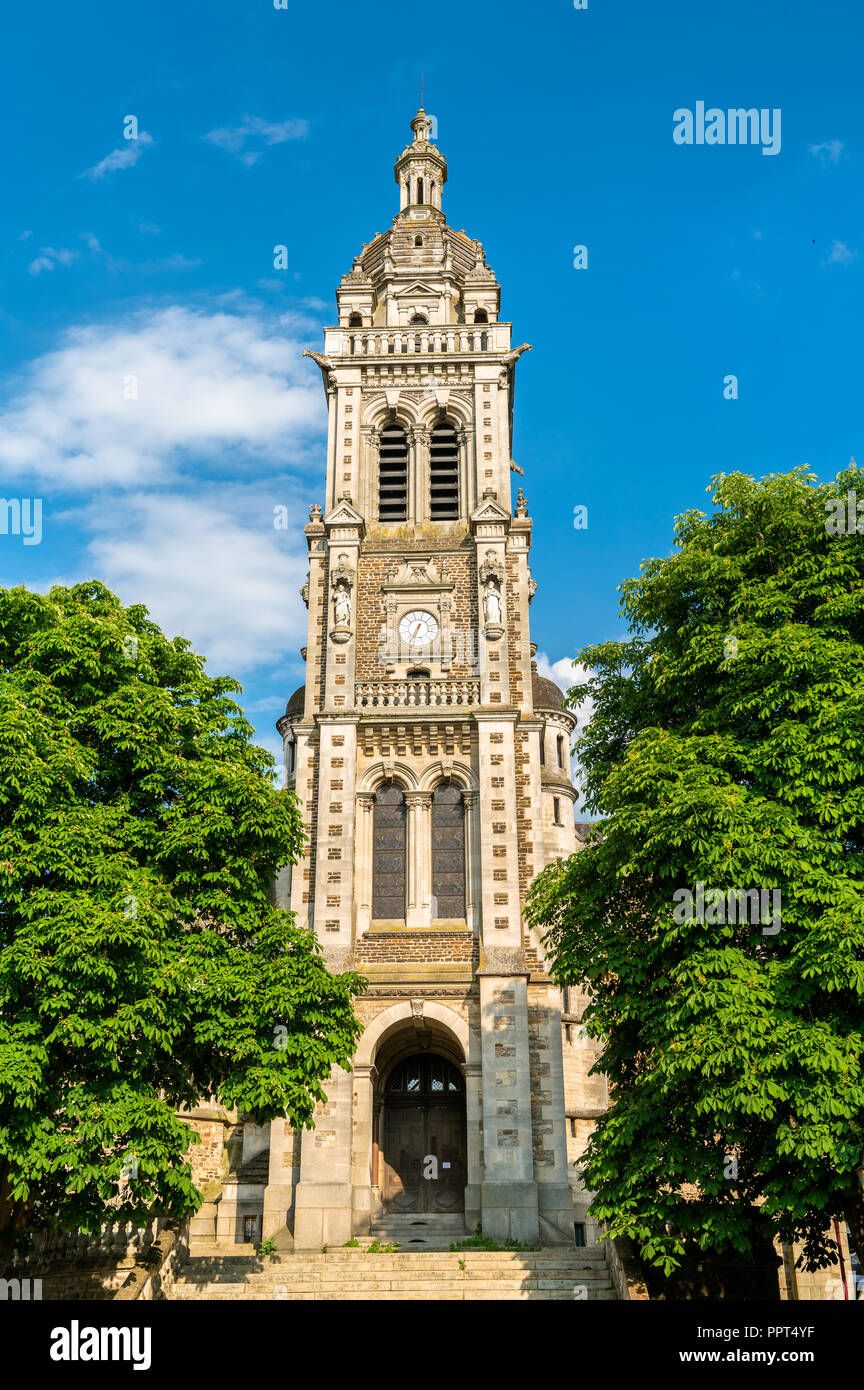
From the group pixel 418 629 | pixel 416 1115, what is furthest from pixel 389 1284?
pixel 418 629

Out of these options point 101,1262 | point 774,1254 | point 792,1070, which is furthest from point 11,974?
point 774,1254

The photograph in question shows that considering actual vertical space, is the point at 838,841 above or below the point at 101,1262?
above

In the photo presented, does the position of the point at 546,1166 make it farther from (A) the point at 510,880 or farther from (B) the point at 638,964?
(B) the point at 638,964

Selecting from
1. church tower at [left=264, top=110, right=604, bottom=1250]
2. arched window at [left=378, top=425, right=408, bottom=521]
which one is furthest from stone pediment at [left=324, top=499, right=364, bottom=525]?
arched window at [left=378, top=425, right=408, bottom=521]

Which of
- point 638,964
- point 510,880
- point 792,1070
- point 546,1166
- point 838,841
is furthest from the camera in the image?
point 510,880

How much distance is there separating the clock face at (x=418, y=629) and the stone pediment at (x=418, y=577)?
0.71 metres

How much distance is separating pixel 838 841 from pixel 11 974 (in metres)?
12.2

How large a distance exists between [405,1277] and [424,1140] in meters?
8.35

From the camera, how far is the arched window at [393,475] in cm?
3734

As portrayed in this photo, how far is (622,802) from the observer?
19.9 meters

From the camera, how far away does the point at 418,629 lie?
34750mm

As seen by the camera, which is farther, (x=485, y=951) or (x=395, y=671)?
(x=395, y=671)

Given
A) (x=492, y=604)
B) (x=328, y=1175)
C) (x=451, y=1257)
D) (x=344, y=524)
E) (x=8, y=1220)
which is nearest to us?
(x=8, y=1220)

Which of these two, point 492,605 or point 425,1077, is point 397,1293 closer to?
point 425,1077
